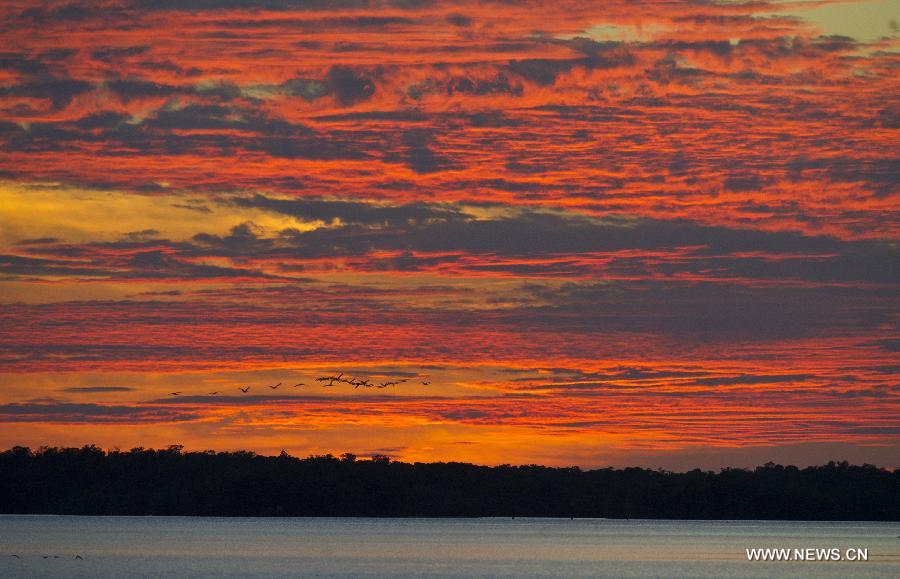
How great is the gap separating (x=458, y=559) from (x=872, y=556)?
62.8 metres

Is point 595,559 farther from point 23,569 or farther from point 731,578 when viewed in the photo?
point 23,569

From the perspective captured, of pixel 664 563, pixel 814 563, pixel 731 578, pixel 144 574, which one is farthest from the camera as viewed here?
pixel 814 563

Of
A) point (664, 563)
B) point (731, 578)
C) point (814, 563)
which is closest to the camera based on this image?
point (731, 578)

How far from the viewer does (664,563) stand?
174500 millimetres

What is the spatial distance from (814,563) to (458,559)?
1961 inches

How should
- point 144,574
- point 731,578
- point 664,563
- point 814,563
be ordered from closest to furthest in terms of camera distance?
point 144,574 → point 731,578 → point 664,563 → point 814,563

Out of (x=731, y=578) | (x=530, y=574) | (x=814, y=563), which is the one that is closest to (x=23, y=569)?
(x=530, y=574)

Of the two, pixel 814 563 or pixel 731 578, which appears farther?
pixel 814 563

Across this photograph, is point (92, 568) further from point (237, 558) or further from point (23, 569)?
point (237, 558)

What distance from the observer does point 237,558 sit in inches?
6993

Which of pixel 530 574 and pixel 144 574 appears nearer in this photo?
pixel 144 574

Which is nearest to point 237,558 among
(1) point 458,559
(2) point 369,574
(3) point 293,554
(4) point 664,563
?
(3) point 293,554

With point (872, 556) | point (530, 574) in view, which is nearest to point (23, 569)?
point (530, 574)

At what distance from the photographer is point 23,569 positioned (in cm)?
13962
